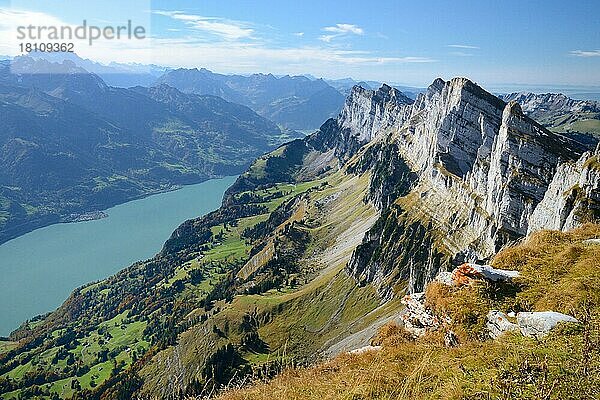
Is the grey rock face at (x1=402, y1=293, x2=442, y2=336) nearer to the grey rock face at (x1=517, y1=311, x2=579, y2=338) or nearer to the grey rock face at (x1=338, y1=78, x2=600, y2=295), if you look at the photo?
the grey rock face at (x1=517, y1=311, x2=579, y2=338)

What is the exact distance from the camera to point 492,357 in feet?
46.6

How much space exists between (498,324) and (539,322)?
1.88m

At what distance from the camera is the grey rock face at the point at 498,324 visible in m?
17.2

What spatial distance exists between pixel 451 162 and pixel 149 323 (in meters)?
126

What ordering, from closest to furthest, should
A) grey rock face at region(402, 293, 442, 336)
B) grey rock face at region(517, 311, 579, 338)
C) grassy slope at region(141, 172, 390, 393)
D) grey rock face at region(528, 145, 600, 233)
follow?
grey rock face at region(517, 311, 579, 338)
grey rock face at region(402, 293, 442, 336)
grey rock face at region(528, 145, 600, 233)
grassy slope at region(141, 172, 390, 393)

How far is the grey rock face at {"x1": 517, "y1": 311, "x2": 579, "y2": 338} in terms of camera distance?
614 inches

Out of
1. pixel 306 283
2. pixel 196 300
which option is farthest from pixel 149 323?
pixel 306 283

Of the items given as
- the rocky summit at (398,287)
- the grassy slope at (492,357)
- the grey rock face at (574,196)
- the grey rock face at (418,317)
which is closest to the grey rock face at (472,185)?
the grey rock face at (574,196)

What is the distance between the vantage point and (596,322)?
1489 centimetres

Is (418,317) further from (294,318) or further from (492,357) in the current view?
(294,318)

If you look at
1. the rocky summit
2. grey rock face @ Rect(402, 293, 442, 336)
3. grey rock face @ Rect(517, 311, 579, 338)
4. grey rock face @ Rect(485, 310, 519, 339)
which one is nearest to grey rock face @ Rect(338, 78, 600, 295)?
the rocky summit

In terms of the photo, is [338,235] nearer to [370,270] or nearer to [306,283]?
[306,283]

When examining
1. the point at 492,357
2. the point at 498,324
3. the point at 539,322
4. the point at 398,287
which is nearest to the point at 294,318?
the point at 398,287

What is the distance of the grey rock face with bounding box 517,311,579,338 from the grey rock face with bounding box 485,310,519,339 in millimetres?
309
